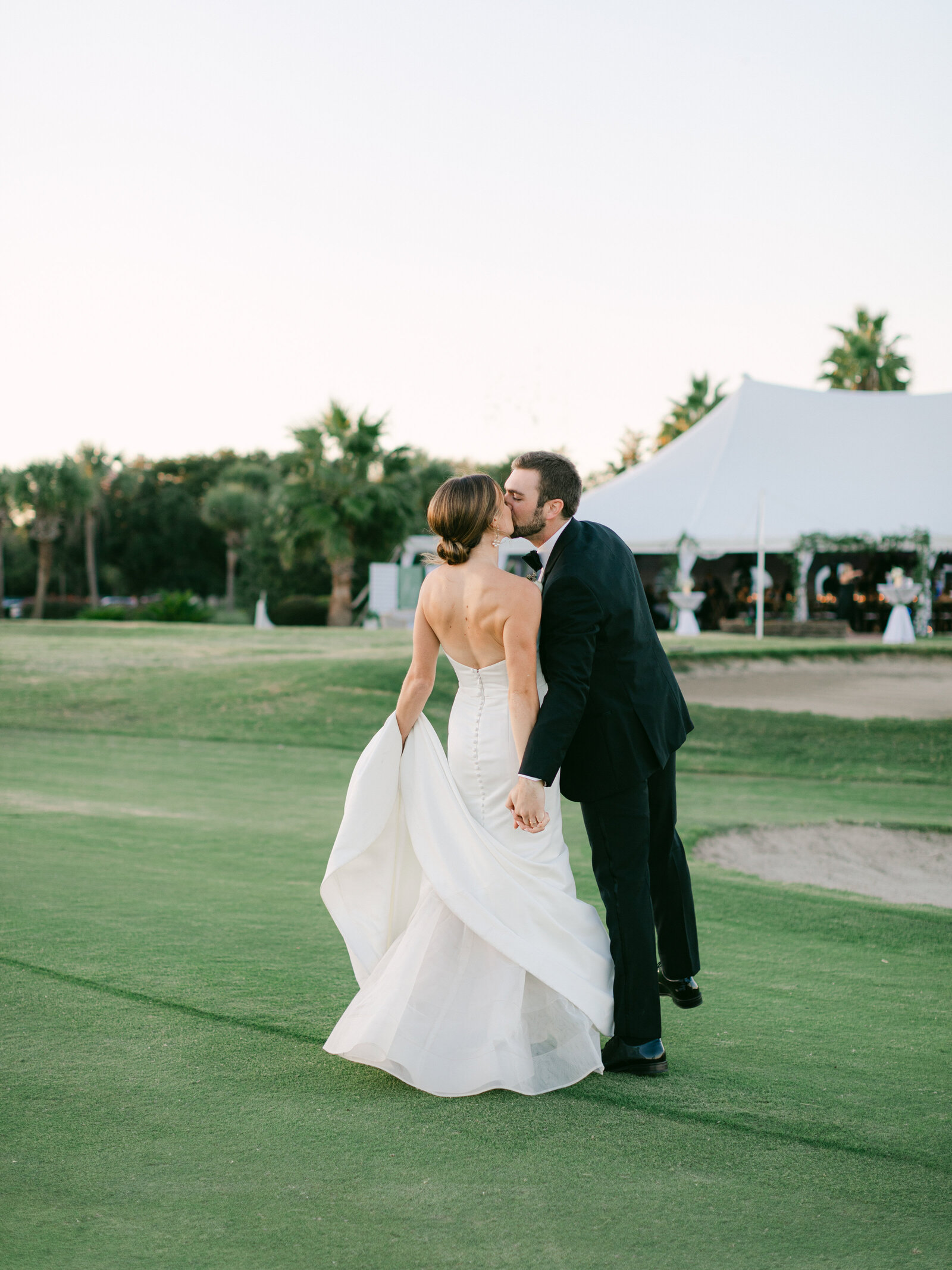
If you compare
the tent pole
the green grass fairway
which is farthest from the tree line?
the green grass fairway

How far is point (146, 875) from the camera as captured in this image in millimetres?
6531

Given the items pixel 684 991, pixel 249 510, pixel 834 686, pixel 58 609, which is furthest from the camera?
pixel 249 510

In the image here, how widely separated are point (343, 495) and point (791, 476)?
17.1 metres

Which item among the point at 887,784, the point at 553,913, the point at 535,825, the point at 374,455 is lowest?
the point at 887,784

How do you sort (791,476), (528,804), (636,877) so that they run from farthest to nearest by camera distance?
1. (791,476)
2. (636,877)
3. (528,804)

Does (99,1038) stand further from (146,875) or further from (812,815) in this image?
(812,815)

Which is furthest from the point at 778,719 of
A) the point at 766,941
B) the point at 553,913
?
the point at 553,913

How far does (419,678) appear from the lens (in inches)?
143


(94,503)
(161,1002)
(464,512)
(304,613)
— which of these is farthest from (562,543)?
(94,503)

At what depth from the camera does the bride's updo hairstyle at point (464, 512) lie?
3.40 meters

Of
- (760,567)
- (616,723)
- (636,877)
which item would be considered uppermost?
(760,567)

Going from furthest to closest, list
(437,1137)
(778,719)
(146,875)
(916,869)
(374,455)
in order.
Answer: (374,455)
(778,719)
(916,869)
(146,875)
(437,1137)

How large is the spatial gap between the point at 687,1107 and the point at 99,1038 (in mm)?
1913

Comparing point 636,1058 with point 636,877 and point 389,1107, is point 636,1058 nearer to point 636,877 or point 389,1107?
point 636,877
